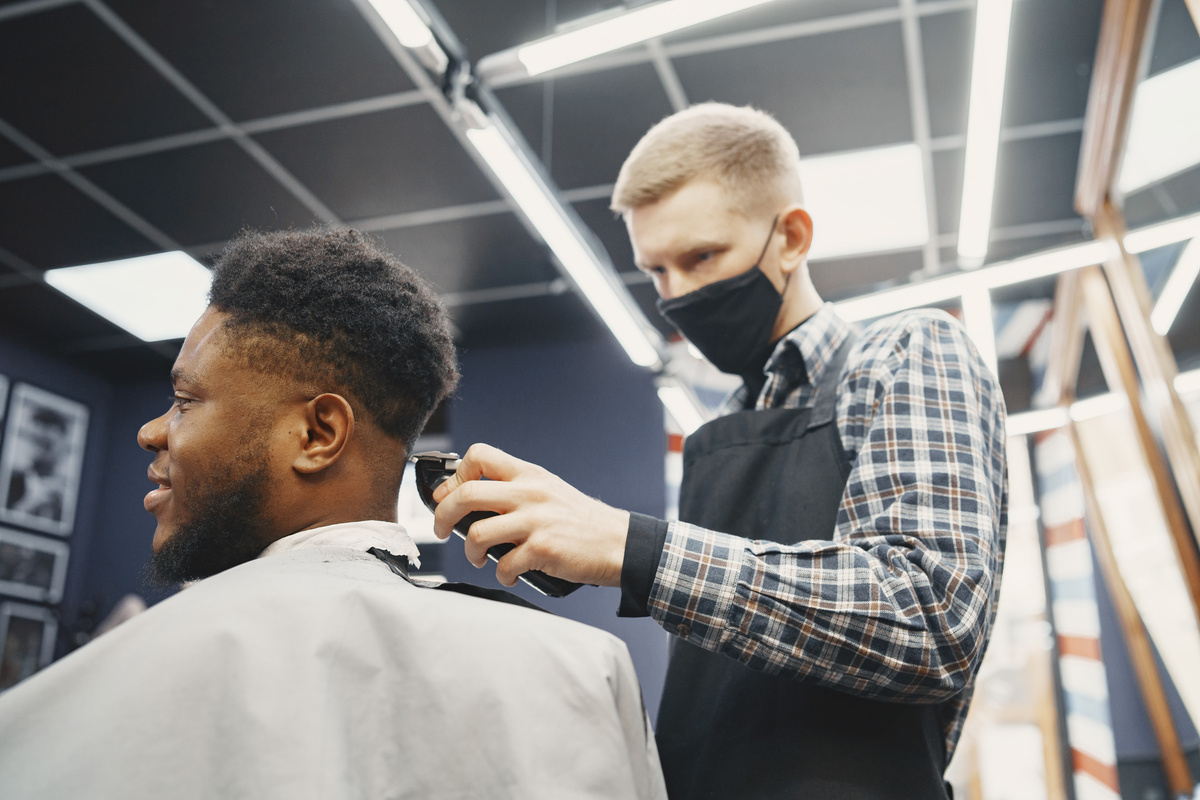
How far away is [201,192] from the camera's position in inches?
175

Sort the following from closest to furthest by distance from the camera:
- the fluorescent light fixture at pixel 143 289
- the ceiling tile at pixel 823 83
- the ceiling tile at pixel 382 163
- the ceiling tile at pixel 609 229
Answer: the ceiling tile at pixel 823 83 < the ceiling tile at pixel 382 163 < the ceiling tile at pixel 609 229 < the fluorescent light fixture at pixel 143 289

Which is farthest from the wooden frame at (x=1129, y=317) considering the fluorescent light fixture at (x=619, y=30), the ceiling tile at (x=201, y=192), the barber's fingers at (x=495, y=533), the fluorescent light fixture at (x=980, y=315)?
the ceiling tile at (x=201, y=192)

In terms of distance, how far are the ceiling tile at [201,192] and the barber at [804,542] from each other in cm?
332

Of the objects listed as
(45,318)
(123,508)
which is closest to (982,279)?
(45,318)

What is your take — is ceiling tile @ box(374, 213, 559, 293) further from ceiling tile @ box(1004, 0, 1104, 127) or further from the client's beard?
the client's beard

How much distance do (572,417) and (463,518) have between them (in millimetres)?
4949

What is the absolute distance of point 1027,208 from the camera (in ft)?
15.3

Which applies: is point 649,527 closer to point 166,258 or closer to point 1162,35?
point 1162,35

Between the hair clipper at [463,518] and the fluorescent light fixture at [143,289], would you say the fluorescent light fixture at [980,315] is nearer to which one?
the hair clipper at [463,518]

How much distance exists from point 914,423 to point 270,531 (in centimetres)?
81

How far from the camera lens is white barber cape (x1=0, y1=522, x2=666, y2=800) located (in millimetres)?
792

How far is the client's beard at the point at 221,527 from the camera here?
1.17m

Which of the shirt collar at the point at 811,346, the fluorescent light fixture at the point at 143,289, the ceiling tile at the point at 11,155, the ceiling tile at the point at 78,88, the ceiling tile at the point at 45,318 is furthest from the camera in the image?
the ceiling tile at the point at 45,318

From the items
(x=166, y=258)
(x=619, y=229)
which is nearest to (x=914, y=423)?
(x=619, y=229)
